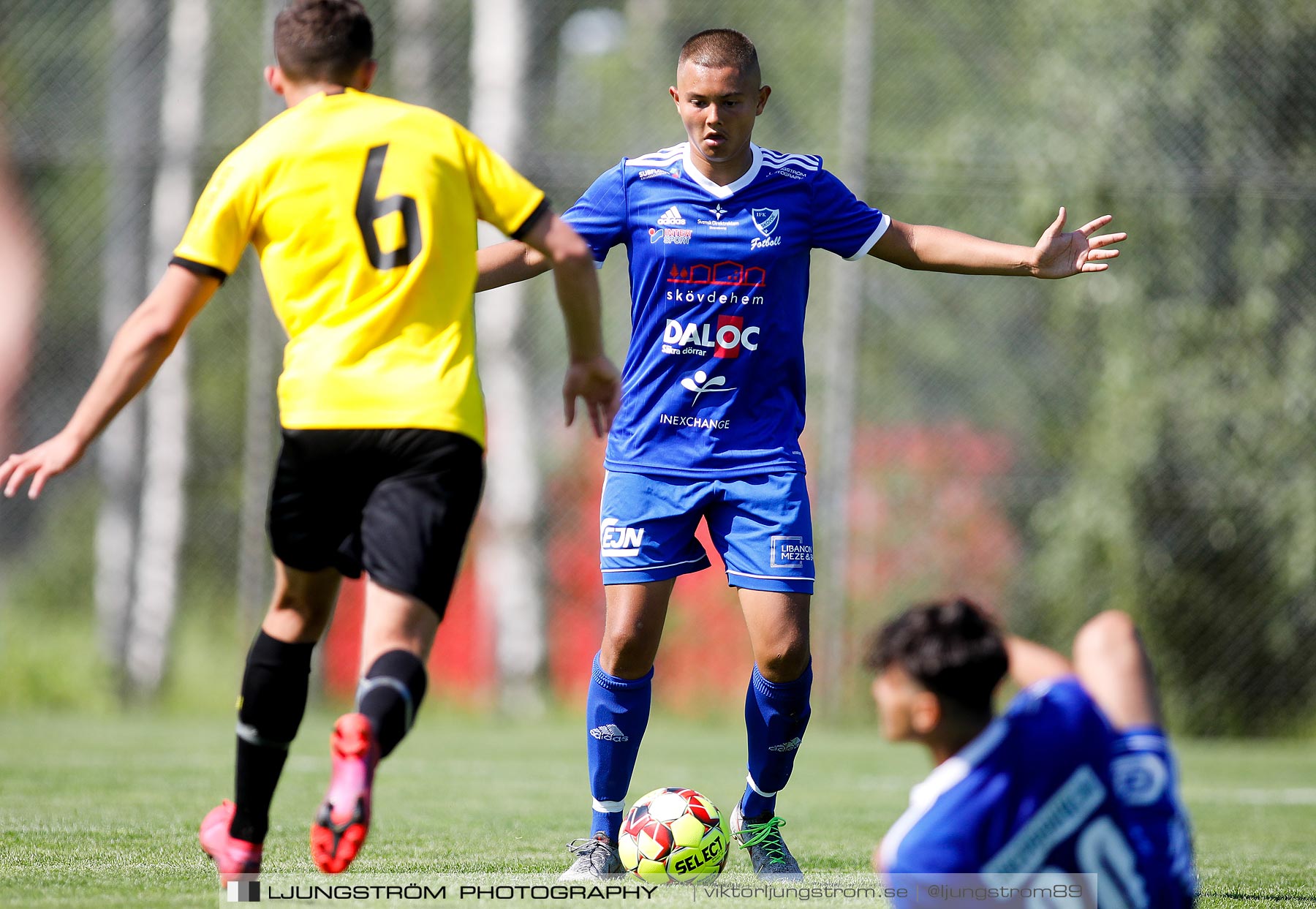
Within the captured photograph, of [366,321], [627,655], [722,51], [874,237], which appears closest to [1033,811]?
[366,321]

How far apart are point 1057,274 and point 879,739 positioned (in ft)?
20.2

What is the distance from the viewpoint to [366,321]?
3104mm

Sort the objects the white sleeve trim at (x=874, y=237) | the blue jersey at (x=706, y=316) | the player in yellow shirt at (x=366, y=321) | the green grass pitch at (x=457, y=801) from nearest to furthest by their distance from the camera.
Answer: the player in yellow shirt at (x=366, y=321) → the green grass pitch at (x=457, y=801) → the blue jersey at (x=706, y=316) → the white sleeve trim at (x=874, y=237)

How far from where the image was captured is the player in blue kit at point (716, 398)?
4.18 m

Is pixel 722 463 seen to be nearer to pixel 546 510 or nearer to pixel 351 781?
pixel 351 781

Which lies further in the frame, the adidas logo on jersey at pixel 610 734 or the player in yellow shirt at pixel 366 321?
the adidas logo on jersey at pixel 610 734

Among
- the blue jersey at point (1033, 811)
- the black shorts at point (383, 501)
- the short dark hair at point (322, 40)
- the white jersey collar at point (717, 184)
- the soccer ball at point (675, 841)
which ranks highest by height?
the short dark hair at point (322, 40)

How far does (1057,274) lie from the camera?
169 inches

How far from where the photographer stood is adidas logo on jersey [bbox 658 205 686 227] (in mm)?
4301

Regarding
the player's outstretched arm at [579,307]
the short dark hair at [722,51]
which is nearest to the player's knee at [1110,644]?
the player's outstretched arm at [579,307]

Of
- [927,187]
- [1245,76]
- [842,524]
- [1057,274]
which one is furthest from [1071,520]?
[1057,274]

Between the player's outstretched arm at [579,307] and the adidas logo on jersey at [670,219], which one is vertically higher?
the adidas logo on jersey at [670,219]

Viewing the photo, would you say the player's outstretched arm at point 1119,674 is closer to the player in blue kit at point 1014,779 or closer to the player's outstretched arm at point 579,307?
the player in blue kit at point 1014,779

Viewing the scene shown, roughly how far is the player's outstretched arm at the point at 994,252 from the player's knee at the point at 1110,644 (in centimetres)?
175
